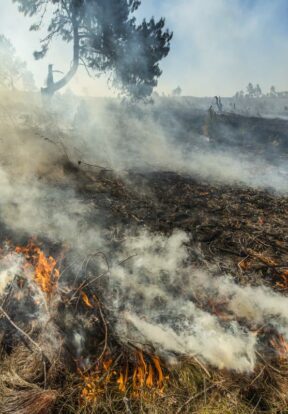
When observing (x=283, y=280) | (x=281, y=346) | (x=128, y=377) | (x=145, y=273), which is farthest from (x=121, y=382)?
(x=283, y=280)

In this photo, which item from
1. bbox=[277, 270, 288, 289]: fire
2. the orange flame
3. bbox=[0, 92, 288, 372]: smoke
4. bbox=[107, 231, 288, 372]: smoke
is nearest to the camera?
bbox=[107, 231, 288, 372]: smoke

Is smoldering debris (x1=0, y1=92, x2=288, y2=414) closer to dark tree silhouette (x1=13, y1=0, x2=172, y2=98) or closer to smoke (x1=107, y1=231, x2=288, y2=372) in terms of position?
smoke (x1=107, y1=231, x2=288, y2=372)

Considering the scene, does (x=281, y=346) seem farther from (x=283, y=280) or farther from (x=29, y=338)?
(x=29, y=338)

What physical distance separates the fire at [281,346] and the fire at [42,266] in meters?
2.63

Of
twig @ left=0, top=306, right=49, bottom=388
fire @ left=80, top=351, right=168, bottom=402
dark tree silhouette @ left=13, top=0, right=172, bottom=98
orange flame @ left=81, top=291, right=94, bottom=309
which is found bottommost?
fire @ left=80, top=351, right=168, bottom=402

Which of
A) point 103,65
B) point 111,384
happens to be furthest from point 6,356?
point 103,65

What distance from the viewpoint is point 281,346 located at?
A: 9.74 ft

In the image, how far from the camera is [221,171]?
30.5ft

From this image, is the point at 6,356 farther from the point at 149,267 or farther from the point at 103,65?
the point at 103,65

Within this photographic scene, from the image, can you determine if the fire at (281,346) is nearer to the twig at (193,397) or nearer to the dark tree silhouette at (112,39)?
the twig at (193,397)

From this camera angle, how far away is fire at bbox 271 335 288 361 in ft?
9.39

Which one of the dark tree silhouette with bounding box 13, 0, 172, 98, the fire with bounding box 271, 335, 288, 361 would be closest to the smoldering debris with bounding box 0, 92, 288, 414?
the fire with bounding box 271, 335, 288, 361

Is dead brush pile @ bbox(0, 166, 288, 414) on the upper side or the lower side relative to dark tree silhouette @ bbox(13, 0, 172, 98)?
lower

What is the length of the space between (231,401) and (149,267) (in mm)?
1821
